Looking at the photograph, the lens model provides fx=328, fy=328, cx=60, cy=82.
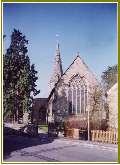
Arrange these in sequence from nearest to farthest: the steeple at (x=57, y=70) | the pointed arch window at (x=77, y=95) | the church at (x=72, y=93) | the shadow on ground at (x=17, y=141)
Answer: the shadow on ground at (x=17, y=141), the church at (x=72, y=93), the pointed arch window at (x=77, y=95), the steeple at (x=57, y=70)

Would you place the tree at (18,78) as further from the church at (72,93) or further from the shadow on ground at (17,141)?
the church at (72,93)

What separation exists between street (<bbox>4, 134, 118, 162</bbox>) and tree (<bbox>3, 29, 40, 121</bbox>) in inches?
96.7

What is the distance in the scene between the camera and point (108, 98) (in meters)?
26.2

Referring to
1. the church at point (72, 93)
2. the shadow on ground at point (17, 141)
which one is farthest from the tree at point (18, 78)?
the church at point (72, 93)

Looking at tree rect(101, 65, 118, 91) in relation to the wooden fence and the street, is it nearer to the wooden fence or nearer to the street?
the wooden fence

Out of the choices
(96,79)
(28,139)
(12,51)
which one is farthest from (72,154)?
(96,79)

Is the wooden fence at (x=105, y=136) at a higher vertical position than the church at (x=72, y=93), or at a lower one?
lower

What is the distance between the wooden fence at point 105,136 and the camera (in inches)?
778

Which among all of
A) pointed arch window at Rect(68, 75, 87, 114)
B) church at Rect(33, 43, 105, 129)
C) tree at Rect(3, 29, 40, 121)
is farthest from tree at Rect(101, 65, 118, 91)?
tree at Rect(3, 29, 40, 121)

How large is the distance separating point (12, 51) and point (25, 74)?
1.70m

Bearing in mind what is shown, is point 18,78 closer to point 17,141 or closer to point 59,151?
point 17,141

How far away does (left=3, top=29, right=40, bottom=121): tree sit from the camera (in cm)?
1911

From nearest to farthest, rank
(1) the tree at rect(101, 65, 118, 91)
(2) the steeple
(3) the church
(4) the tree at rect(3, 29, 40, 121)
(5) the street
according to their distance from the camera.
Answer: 1. (5) the street
2. (4) the tree at rect(3, 29, 40, 121)
3. (1) the tree at rect(101, 65, 118, 91)
4. (3) the church
5. (2) the steeple

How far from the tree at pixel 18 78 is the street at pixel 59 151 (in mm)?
2455
